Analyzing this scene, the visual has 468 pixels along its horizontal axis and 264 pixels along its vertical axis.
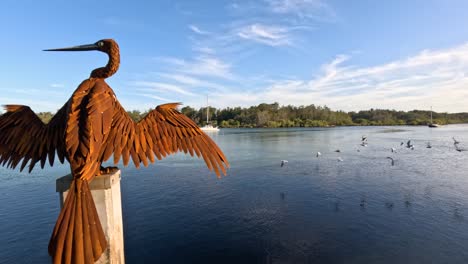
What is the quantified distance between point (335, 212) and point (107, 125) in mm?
9213

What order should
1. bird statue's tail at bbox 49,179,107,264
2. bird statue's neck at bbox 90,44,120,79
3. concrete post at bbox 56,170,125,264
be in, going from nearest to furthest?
bird statue's tail at bbox 49,179,107,264 < concrete post at bbox 56,170,125,264 < bird statue's neck at bbox 90,44,120,79

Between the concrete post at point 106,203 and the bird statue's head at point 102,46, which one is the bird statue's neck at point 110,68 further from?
the concrete post at point 106,203

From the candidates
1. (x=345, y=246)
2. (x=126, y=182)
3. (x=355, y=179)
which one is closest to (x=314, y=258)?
(x=345, y=246)

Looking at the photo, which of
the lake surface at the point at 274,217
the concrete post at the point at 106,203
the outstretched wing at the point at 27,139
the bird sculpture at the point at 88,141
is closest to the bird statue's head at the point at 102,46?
the bird sculpture at the point at 88,141

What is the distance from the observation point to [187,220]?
8820 millimetres

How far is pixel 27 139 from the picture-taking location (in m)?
2.57

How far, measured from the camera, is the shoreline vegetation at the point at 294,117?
325 ft

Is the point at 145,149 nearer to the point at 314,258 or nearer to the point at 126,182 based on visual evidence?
the point at 314,258

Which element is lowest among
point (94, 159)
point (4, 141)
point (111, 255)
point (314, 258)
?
point (314, 258)

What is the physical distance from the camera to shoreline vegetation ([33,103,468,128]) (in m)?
99.1

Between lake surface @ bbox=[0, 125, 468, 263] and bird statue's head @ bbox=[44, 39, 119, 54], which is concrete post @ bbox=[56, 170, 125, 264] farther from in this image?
lake surface @ bbox=[0, 125, 468, 263]

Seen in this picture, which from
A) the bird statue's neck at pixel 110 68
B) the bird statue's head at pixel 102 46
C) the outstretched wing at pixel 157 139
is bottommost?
the outstretched wing at pixel 157 139

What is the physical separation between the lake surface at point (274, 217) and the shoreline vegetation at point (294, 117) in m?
79.2

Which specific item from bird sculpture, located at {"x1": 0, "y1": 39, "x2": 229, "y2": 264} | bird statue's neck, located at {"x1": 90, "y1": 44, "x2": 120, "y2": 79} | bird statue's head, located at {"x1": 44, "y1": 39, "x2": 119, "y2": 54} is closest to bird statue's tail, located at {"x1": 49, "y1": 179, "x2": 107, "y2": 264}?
bird sculpture, located at {"x1": 0, "y1": 39, "x2": 229, "y2": 264}
